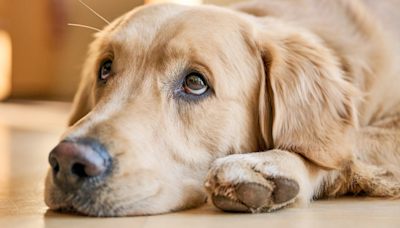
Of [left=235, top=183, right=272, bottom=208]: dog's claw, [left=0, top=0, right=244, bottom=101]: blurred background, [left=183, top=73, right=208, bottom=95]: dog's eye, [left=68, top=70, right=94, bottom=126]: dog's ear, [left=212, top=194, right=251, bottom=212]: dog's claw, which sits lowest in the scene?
[left=0, top=0, right=244, bottom=101]: blurred background

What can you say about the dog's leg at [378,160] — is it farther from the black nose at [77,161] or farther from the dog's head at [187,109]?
the black nose at [77,161]

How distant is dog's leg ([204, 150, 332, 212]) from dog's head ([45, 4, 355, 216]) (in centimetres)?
24

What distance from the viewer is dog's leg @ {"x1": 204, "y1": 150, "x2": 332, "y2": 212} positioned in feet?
5.82

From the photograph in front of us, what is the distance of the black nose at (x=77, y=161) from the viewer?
5.44ft

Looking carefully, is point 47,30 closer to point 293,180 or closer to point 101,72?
point 101,72

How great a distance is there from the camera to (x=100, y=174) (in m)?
1.72

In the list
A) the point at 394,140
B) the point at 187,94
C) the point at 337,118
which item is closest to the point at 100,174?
the point at 187,94

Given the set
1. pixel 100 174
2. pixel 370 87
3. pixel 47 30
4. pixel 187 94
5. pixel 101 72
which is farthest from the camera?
pixel 47 30

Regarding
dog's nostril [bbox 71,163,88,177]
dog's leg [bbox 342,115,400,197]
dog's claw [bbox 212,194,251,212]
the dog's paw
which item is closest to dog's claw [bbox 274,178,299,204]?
the dog's paw

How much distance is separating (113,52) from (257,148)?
100 centimetres

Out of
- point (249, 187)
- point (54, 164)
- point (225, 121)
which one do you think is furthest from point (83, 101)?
point (249, 187)

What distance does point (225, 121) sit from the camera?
2281 millimetres

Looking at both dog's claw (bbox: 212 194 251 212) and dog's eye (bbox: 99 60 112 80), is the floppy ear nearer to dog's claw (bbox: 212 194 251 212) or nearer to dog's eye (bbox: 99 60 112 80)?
dog's claw (bbox: 212 194 251 212)

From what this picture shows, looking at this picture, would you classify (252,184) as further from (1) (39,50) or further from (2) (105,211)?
(1) (39,50)
